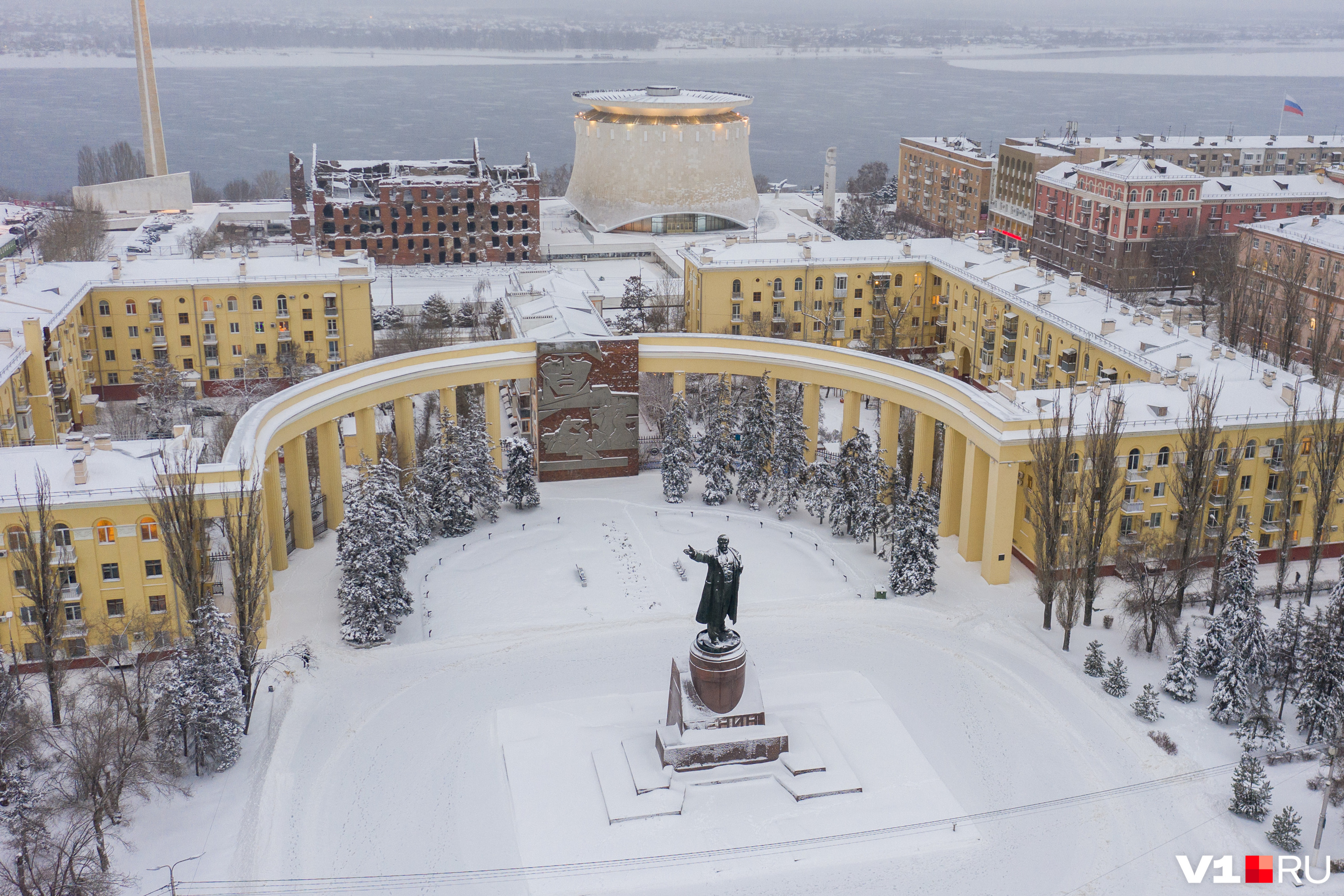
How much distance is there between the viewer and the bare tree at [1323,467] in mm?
39469

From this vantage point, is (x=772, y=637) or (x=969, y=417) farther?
(x=969, y=417)

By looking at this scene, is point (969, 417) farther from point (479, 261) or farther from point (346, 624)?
point (479, 261)

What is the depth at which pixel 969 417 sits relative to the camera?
4306 centimetres

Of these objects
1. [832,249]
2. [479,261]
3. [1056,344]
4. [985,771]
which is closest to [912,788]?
[985,771]

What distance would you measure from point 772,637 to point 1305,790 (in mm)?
15306

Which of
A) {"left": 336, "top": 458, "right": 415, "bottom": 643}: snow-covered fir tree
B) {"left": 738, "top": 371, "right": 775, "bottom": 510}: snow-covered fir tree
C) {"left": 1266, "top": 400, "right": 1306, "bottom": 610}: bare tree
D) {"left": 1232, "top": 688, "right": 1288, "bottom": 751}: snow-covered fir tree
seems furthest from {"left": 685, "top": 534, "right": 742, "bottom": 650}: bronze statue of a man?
{"left": 1266, "top": 400, "right": 1306, "bottom": 610}: bare tree

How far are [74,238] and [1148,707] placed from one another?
76552 mm

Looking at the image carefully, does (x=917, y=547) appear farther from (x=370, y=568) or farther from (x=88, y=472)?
(x=88, y=472)

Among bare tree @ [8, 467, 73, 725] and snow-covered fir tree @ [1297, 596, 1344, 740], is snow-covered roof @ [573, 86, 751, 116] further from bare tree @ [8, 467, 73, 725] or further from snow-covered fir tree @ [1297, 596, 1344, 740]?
snow-covered fir tree @ [1297, 596, 1344, 740]

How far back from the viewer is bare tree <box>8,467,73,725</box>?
1228 inches

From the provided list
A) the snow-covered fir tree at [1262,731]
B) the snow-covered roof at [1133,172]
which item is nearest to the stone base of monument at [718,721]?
the snow-covered fir tree at [1262,731]

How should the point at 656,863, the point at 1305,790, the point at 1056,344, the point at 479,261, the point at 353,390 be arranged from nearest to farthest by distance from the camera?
the point at 656,863, the point at 1305,790, the point at 353,390, the point at 1056,344, the point at 479,261

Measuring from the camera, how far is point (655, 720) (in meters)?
33.7

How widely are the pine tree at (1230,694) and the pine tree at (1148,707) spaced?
1.50 metres
